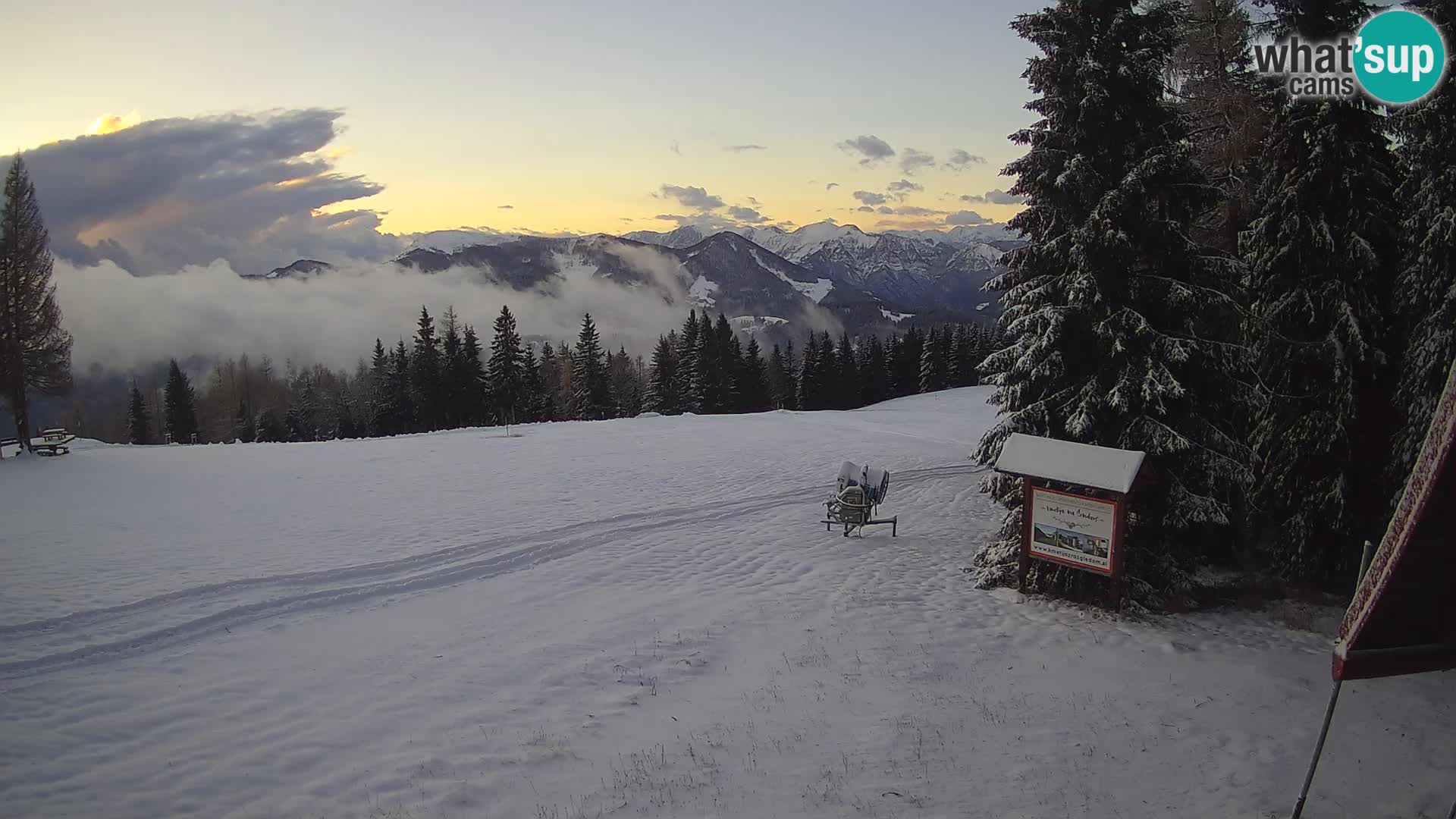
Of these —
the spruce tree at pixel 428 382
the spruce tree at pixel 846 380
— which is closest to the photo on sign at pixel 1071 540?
the spruce tree at pixel 428 382

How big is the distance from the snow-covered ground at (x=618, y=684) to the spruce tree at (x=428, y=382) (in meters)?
44.1

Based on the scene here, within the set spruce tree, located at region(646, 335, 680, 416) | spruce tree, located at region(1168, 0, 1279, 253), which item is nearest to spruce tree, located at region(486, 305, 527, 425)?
spruce tree, located at region(646, 335, 680, 416)

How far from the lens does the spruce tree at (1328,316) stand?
44.0ft

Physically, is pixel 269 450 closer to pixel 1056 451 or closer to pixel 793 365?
pixel 1056 451

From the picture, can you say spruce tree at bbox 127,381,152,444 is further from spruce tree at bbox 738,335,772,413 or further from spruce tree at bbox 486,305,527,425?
spruce tree at bbox 738,335,772,413

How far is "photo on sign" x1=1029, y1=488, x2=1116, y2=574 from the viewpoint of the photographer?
12.8 metres

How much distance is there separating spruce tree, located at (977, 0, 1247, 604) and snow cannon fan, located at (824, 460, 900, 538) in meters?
5.93

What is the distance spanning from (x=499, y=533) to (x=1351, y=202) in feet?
64.9

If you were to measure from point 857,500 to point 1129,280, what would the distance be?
8.67m

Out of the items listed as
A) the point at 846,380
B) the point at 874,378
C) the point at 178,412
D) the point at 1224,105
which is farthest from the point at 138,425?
the point at 1224,105

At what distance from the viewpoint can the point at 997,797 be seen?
23.9ft

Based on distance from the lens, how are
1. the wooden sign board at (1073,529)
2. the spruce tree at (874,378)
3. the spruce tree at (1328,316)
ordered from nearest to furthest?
the wooden sign board at (1073,529)
the spruce tree at (1328,316)
the spruce tree at (874,378)

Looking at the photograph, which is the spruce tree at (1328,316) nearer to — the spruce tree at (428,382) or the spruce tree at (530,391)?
the spruce tree at (530,391)

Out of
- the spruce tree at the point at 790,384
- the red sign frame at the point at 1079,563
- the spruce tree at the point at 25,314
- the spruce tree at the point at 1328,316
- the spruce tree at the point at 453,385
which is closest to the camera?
the red sign frame at the point at 1079,563
